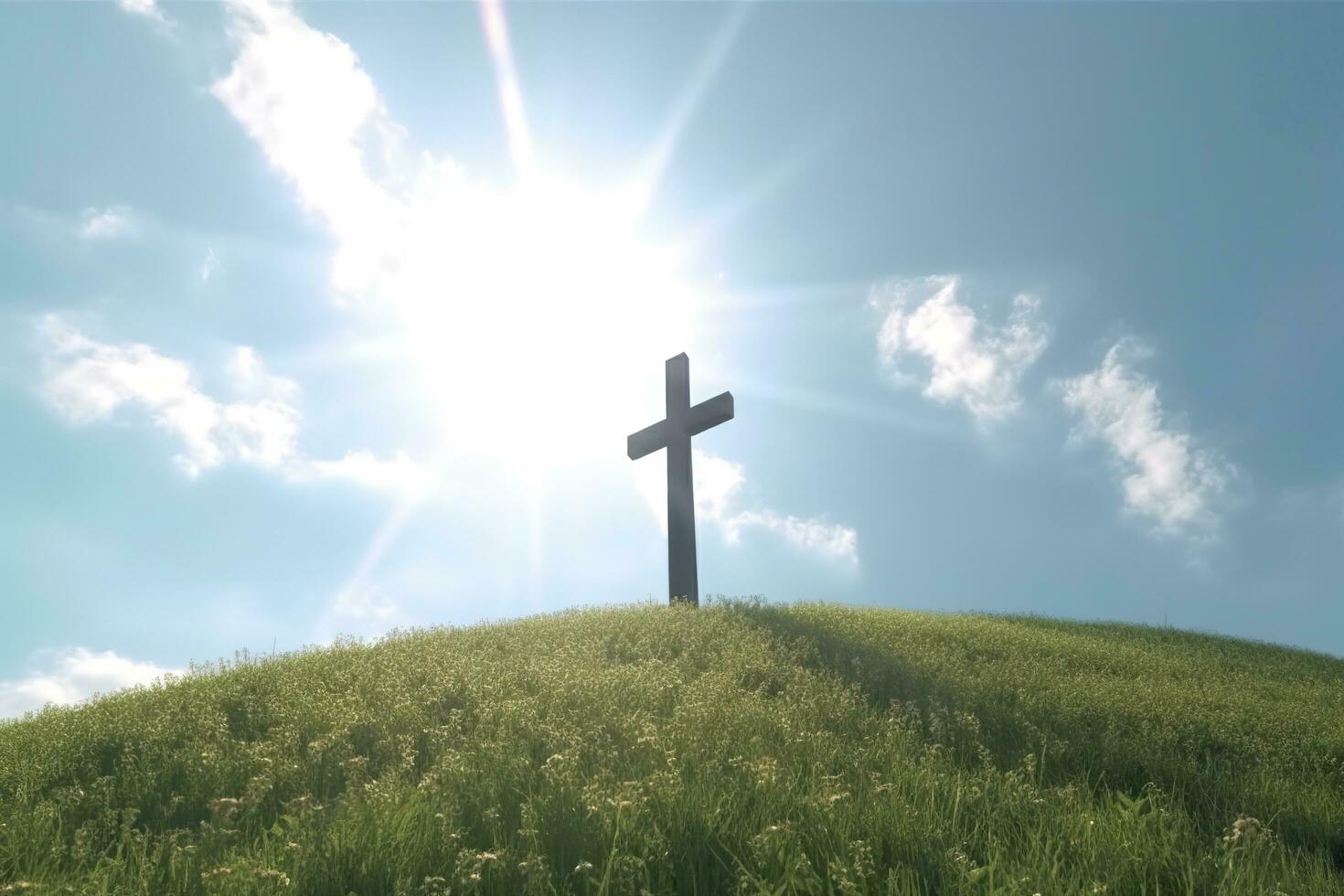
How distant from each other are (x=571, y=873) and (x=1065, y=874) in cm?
236

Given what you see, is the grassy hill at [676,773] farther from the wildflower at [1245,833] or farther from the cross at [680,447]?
the cross at [680,447]

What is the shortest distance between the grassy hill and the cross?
2612 mm

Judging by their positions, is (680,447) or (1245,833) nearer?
(1245,833)

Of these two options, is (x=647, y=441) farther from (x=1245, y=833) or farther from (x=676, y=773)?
(x=1245, y=833)

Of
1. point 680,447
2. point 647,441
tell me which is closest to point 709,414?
point 680,447

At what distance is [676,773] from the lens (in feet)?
16.5

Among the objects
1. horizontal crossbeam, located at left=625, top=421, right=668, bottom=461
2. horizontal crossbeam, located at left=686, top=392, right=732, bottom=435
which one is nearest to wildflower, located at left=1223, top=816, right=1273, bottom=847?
horizontal crossbeam, located at left=686, top=392, right=732, bottom=435

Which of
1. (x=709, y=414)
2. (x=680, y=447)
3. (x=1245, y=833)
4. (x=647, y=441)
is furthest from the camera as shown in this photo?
(x=647, y=441)

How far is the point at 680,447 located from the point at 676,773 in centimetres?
1026

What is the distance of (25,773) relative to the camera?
23.4 feet

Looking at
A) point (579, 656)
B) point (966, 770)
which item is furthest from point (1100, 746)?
point (579, 656)

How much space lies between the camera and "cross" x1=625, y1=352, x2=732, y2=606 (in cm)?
1455

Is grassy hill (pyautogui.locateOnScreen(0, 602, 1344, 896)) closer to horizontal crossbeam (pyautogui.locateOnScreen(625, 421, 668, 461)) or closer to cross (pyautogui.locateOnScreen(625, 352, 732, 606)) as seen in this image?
cross (pyautogui.locateOnScreen(625, 352, 732, 606))

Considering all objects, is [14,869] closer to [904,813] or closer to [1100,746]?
[904,813]
